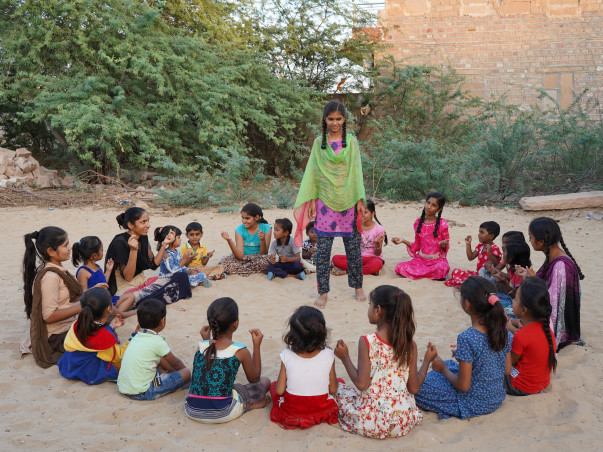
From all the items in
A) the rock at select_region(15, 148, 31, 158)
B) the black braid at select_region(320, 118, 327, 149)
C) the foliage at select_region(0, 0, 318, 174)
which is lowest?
the black braid at select_region(320, 118, 327, 149)

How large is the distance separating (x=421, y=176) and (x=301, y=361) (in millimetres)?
7541

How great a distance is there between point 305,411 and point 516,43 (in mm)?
14042

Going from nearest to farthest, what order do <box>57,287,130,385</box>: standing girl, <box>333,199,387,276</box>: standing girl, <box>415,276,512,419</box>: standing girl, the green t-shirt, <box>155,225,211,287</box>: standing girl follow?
1. <box>415,276,512,419</box>: standing girl
2. the green t-shirt
3. <box>57,287,130,385</box>: standing girl
4. <box>155,225,211,287</box>: standing girl
5. <box>333,199,387,276</box>: standing girl

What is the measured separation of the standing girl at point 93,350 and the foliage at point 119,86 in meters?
7.54

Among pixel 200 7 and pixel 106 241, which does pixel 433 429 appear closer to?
pixel 106 241

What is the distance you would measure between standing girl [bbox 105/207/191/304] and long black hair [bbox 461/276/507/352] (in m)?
2.93

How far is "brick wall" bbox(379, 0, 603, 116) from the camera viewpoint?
45.4 feet

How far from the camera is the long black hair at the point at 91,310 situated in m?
3.13

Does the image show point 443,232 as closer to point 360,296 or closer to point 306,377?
point 360,296

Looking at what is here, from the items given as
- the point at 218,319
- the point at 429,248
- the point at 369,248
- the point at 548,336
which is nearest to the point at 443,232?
the point at 429,248

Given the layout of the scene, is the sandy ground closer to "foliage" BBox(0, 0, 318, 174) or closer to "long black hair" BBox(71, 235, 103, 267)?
"long black hair" BBox(71, 235, 103, 267)

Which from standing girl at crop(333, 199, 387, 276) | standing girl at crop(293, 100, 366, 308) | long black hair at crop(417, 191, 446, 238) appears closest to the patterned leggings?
standing girl at crop(293, 100, 366, 308)

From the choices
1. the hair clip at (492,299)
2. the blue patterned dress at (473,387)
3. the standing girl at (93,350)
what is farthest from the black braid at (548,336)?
the standing girl at (93,350)

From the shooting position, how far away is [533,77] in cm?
1400
